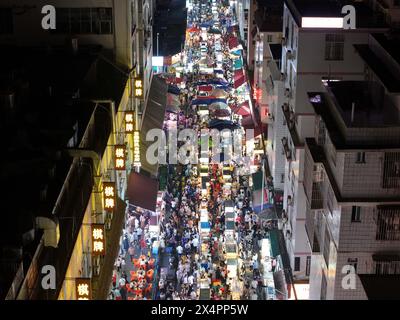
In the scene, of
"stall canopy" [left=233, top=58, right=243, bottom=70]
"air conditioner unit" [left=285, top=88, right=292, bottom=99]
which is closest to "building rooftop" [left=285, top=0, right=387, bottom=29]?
"air conditioner unit" [left=285, top=88, right=292, bottom=99]

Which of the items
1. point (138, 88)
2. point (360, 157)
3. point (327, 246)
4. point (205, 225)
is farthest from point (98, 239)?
point (138, 88)

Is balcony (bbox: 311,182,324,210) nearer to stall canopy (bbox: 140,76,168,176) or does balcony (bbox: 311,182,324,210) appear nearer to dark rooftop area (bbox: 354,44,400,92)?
dark rooftop area (bbox: 354,44,400,92)

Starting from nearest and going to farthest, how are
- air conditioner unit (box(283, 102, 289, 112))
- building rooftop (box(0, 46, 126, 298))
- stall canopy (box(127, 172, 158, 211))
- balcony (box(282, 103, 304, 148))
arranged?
building rooftop (box(0, 46, 126, 298)) → balcony (box(282, 103, 304, 148)) → air conditioner unit (box(283, 102, 289, 112)) → stall canopy (box(127, 172, 158, 211))

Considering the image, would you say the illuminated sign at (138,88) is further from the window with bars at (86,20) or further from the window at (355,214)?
the window at (355,214)

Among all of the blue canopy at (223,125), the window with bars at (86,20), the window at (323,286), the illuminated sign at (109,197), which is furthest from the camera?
the blue canopy at (223,125)

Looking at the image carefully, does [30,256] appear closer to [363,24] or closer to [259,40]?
[363,24]

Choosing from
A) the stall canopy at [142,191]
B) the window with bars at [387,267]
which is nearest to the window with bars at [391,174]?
the window with bars at [387,267]

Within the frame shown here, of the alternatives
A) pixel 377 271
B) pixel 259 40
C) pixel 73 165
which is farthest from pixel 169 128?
pixel 377 271
